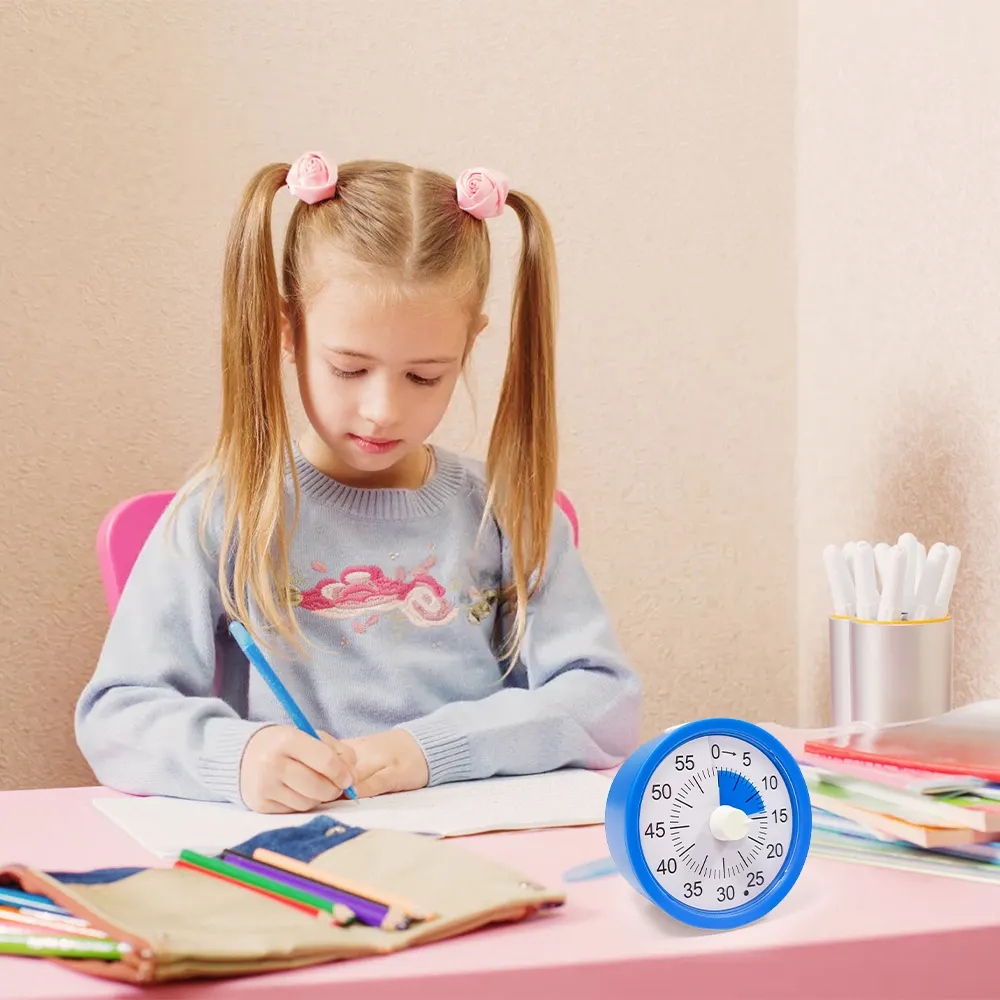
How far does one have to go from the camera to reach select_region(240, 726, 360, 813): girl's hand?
80 centimetres

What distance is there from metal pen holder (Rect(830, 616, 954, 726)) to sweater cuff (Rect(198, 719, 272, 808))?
512 mm

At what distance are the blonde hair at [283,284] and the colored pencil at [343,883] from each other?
41 centimetres

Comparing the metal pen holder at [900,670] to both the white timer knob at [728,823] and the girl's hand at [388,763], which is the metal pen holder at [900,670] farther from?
the white timer knob at [728,823]

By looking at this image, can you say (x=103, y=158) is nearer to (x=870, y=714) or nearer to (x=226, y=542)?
(x=226, y=542)

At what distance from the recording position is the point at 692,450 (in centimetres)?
153

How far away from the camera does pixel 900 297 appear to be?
50.6 inches

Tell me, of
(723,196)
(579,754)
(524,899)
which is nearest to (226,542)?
(579,754)

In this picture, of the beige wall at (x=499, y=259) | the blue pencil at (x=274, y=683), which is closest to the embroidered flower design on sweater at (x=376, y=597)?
the blue pencil at (x=274, y=683)

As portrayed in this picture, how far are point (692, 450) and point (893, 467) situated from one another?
28cm

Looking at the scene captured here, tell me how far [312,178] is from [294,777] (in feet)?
1.61

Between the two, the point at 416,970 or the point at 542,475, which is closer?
the point at 416,970

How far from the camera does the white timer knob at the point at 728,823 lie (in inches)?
22.8

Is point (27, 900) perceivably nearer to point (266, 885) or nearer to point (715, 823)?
point (266, 885)

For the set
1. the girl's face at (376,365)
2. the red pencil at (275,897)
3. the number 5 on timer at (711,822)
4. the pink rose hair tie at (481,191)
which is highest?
the pink rose hair tie at (481,191)
